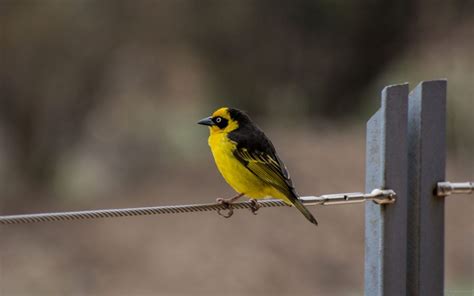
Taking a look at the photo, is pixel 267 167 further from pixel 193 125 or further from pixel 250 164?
pixel 193 125

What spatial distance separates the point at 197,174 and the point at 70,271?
2511 millimetres

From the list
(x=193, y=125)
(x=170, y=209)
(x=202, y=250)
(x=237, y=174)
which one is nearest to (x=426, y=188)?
(x=170, y=209)

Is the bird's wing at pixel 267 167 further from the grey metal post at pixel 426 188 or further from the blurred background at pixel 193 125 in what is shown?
the blurred background at pixel 193 125

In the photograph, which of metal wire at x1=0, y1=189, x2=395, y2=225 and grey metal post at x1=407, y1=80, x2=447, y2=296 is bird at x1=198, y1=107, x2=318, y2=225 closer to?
metal wire at x1=0, y1=189, x2=395, y2=225

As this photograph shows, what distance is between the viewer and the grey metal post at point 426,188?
3170 millimetres

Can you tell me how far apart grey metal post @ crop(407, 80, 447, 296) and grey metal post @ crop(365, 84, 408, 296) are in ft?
0.24

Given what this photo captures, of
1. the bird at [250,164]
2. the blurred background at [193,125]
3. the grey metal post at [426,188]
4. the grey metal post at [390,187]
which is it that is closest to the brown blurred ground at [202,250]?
the blurred background at [193,125]

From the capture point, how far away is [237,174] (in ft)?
13.4

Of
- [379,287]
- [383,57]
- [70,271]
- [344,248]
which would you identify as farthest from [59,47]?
[379,287]

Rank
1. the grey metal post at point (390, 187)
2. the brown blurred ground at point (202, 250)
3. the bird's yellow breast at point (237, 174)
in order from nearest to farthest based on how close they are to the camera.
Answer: the grey metal post at point (390, 187), the bird's yellow breast at point (237, 174), the brown blurred ground at point (202, 250)

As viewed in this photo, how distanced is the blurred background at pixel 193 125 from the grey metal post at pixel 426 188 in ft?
13.1

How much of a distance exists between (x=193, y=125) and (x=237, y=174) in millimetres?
7421

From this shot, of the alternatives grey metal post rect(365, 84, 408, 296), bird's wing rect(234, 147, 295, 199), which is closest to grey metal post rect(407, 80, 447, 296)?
grey metal post rect(365, 84, 408, 296)

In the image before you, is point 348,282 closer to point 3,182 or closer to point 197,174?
point 197,174
